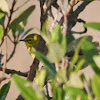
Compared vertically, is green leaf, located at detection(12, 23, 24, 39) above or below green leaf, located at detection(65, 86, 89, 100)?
above

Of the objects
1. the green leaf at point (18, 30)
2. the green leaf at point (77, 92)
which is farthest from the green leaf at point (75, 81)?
the green leaf at point (18, 30)

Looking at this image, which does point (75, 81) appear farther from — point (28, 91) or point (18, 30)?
point (18, 30)

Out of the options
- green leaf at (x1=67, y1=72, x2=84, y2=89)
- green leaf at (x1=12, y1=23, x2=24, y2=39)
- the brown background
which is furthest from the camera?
the brown background

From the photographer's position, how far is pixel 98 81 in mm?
281

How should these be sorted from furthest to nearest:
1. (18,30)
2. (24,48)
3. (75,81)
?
(24,48)
(18,30)
(75,81)

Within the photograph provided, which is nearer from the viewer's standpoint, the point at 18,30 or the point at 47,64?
the point at 47,64

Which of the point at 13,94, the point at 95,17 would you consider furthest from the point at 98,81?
the point at 13,94

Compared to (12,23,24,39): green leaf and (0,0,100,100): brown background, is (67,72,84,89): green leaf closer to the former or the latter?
(12,23,24,39): green leaf

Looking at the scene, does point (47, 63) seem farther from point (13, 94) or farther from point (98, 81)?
point (13, 94)

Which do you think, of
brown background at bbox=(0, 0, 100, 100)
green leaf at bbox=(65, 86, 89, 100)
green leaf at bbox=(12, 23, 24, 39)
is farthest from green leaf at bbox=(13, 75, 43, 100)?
brown background at bbox=(0, 0, 100, 100)

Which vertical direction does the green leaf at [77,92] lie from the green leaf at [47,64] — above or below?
below

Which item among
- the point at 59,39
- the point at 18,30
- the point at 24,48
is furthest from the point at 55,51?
the point at 24,48

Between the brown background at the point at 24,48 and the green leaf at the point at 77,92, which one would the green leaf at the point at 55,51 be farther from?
the brown background at the point at 24,48

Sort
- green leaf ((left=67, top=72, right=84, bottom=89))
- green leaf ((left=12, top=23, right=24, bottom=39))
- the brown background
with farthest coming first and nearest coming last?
the brown background → green leaf ((left=12, top=23, right=24, bottom=39)) → green leaf ((left=67, top=72, right=84, bottom=89))
